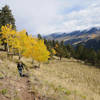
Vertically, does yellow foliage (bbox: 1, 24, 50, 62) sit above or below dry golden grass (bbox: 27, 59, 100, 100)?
above

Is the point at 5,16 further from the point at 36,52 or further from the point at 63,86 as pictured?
the point at 63,86

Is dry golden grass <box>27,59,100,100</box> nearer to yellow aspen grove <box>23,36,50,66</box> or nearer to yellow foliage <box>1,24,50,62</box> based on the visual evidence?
yellow aspen grove <box>23,36,50,66</box>

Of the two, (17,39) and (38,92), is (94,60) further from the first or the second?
(38,92)

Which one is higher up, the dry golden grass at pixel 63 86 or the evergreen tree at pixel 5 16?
the evergreen tree at pixel 5 16

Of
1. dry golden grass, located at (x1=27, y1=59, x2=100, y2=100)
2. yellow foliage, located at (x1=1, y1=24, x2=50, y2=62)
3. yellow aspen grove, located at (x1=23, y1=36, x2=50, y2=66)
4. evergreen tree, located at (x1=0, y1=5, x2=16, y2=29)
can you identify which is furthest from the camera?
yellow aspen grove, located at (x1=23, y1=36, x2=50, y2=66)

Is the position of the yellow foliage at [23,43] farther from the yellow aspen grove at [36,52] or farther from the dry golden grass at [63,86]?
the dry golden grass at [63,86]

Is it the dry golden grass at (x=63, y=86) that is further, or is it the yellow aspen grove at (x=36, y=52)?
the yellow aspen grove at (x=36, y=52)

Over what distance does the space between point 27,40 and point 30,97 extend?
75.8ft

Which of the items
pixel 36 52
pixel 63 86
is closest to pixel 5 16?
pixel 36 52

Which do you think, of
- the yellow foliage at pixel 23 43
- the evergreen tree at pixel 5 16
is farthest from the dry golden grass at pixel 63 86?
the evergreen tree at pixel 5 16

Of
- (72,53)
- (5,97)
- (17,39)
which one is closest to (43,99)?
(5,97)

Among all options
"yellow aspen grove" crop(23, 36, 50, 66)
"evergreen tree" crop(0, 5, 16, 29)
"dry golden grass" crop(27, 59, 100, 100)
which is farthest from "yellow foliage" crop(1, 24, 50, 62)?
"dry golden grass" crop(27, 59, 100, 100)

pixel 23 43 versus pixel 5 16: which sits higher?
pixel 5 16

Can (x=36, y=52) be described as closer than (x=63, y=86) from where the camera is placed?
No
